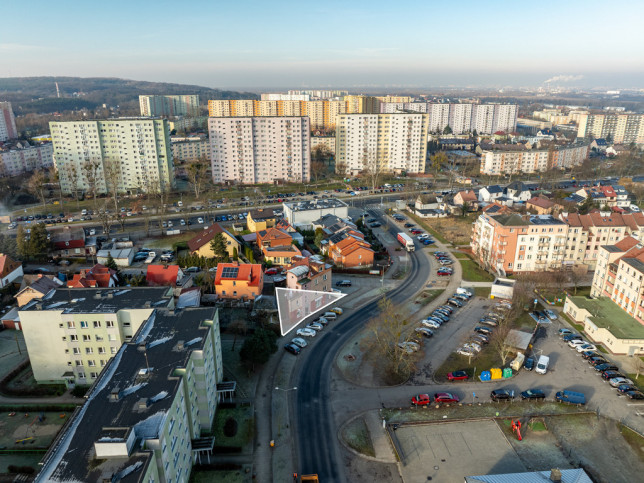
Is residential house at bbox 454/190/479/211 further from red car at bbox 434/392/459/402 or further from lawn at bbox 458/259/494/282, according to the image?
red car at bbox 434/392/459/402

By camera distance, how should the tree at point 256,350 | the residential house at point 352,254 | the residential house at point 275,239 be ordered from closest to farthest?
1. the tree at point 256,350
2. the residential house at point 352,254
3. the residential house at point 275,239

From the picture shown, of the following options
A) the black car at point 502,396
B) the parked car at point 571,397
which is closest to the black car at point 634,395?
the parked car at point 571,397

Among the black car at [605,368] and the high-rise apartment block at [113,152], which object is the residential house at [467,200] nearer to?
the black car at [605,368]

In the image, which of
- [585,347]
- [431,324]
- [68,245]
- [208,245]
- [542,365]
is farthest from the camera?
[68,245]

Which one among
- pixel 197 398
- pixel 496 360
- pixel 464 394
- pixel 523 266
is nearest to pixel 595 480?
pixel 464 394

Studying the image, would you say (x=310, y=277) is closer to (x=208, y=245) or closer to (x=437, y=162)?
(x=208, y=245)

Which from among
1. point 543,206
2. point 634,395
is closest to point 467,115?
point 543,206

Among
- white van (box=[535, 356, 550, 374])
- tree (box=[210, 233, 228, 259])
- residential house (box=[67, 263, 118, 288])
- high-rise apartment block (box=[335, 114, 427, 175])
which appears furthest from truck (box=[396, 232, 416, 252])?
high-rise apartment block (box=[335, 114, 427, 175])
